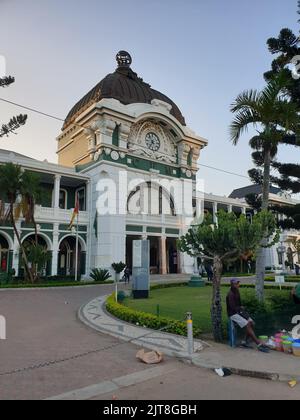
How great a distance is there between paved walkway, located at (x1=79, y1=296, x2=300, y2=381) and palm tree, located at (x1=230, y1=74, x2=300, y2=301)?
5.03m

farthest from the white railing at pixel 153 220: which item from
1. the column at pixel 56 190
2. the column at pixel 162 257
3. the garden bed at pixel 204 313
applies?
the garden bed at pixel 204 313

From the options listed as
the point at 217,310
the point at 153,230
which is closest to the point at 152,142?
the point at 153,230

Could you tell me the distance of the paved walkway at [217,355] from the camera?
235 inches

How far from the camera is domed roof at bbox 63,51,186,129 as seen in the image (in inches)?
1320

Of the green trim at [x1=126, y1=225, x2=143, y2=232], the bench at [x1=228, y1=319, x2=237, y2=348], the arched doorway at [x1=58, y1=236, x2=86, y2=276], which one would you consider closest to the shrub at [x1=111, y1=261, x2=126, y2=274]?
the green trim at [x1=126, y1=225, x2=143, y2=232]

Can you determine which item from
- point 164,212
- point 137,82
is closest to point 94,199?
point 164,212

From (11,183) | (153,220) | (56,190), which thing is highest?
(56,190)

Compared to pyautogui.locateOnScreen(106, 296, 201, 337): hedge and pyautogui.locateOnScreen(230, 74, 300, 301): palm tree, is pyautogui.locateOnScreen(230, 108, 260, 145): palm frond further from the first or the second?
pyautogui.locateOnScreen(106, 296, 201, 337): hedge

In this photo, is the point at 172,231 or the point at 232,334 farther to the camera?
the point at 172,231

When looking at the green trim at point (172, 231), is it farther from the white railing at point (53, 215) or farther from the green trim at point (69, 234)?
the white railing at point (53, 215)

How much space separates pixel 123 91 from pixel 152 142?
6.19 metres

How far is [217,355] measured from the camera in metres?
6.96

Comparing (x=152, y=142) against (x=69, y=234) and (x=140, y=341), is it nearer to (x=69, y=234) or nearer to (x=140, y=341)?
(x=69, y=234)
